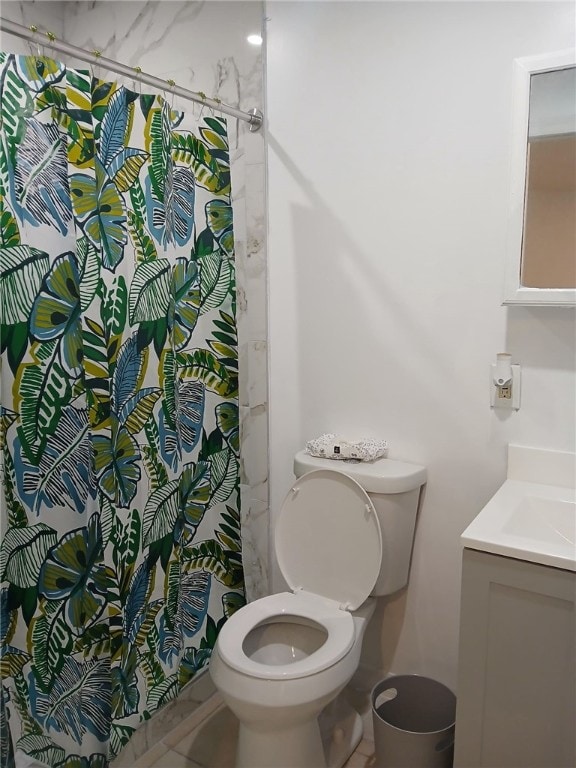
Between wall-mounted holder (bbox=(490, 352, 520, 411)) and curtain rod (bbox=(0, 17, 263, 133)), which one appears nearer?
curtain rod (bbox=(0, 17, 263, 133))

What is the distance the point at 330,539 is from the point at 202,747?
77 centimetres

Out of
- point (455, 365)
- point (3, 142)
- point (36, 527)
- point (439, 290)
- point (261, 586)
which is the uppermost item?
point (3, 142)

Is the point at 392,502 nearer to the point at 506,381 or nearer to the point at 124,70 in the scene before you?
the point at 506,381

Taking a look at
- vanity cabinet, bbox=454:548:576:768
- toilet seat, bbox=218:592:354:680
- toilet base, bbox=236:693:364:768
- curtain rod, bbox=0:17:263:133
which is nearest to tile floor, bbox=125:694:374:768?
toilet base, bbox=236:693:364:768

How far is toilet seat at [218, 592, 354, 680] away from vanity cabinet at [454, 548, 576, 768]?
36 cm

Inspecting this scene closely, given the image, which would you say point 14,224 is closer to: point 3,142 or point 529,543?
point 3,142

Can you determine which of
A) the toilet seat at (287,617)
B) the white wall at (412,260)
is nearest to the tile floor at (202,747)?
the white wall at (412,260)

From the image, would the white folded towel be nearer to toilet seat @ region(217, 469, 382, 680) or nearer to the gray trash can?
toilet seat @ region(217, 469, 382, 680)

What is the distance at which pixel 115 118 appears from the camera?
1.54m

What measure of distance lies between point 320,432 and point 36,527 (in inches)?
38.1

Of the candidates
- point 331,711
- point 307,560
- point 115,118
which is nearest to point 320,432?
point 307,560

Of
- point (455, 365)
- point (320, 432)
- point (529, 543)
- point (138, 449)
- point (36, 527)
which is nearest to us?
point (529, 543)

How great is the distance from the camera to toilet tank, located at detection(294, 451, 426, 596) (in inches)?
72.0

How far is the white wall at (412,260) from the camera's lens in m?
1.70
